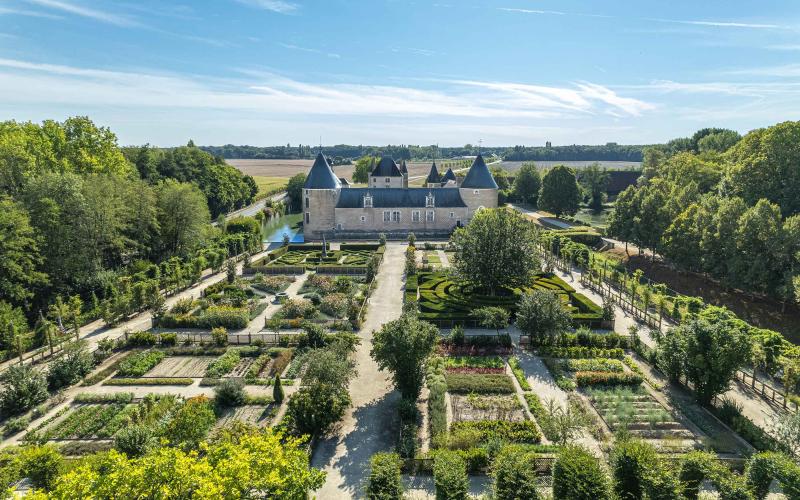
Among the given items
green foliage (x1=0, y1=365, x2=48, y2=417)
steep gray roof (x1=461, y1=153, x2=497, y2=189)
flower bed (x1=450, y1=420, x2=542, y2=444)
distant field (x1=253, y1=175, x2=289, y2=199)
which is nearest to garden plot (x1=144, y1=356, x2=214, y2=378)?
green foliage (x1=0, y1=365, x2=48, y2=417)

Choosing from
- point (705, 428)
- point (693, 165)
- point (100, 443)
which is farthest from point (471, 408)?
point (693, 165)

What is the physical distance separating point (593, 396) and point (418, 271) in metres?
21.8

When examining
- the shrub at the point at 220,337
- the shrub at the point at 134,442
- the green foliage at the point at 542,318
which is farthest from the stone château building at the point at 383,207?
the shrub at the point at 134,442

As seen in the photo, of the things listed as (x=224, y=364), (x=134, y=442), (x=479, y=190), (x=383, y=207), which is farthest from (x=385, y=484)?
(x=479, y=190)

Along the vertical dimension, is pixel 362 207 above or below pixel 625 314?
above

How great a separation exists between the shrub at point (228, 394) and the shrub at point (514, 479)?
40.0 feet

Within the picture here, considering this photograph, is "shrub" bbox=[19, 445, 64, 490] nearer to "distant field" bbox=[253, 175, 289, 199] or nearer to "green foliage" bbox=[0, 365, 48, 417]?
"green foliage" bbox=[0, 365, 48, 417]

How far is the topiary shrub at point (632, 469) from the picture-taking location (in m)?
13.8

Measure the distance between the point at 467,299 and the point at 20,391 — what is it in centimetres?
2506

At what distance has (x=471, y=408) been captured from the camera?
20.0 m

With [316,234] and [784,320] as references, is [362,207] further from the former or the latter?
→ [784,320]

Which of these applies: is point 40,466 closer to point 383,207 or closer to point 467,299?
point 467,299

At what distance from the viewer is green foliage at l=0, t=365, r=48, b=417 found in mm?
19688

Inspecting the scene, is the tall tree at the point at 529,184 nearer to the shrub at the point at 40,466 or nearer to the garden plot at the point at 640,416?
the garden plot at the point at 640,416
